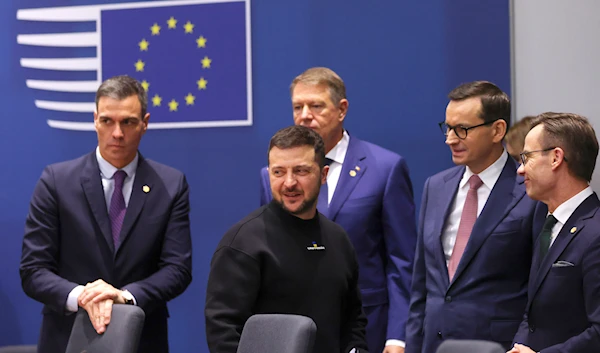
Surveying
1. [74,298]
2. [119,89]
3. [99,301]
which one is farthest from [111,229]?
[119,89]

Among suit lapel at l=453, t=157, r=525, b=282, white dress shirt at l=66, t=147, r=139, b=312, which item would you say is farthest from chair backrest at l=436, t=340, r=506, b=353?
white dress shirt at l=66, t=147, r=139, b=312

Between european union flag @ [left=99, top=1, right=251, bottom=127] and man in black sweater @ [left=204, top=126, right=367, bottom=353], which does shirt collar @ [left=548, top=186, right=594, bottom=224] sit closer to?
man in black sweater @ [left=204, top=126, right=367, bottom=353]

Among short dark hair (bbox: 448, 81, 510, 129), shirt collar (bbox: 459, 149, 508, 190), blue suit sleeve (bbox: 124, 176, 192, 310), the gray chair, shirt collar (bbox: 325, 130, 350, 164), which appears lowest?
the gray chair

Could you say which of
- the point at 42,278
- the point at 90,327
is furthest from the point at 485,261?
the point at 42,278

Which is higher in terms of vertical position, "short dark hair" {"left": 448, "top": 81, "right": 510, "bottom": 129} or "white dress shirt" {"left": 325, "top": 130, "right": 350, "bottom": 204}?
"short dark hair" {"left": 448, "top": 81, "right": 510, "bottom": 129}

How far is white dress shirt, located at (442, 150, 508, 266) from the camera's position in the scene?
146 inches

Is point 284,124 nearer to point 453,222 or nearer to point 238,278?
point 453,222

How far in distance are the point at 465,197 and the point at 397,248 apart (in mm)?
410

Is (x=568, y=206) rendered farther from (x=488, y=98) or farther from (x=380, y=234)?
(x=380, y=234)

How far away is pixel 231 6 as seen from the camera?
541cm

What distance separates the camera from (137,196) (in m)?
4.00

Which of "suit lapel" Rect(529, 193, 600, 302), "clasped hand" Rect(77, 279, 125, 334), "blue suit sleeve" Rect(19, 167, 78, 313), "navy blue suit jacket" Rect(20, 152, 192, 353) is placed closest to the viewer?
"suit lapel" Rect(529, 193, 600, 302)

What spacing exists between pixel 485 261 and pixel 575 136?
608 millimetres

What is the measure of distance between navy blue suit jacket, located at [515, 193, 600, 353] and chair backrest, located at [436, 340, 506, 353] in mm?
519
